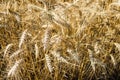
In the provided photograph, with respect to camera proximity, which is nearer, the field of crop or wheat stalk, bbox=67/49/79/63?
wheat stalk, bbox=67/49/79/63

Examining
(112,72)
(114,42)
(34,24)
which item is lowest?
(112,72)

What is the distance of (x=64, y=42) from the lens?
196 centimetres

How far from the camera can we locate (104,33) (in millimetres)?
2137

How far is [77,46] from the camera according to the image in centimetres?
193

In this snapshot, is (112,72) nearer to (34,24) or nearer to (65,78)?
(65,78)

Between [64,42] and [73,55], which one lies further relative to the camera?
[64,42]

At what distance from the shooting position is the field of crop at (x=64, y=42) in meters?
1.92

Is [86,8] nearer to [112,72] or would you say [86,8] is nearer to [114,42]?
[114,42]

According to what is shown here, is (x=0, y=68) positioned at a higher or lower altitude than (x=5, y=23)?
lower

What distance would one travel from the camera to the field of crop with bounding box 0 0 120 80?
6.31ft

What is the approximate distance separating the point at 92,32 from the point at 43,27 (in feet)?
1.07

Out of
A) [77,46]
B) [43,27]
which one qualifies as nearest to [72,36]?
[77,46]

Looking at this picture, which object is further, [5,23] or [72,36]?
[5,23]

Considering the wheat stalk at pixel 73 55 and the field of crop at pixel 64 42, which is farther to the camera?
the field of crop at pixel 64 42
